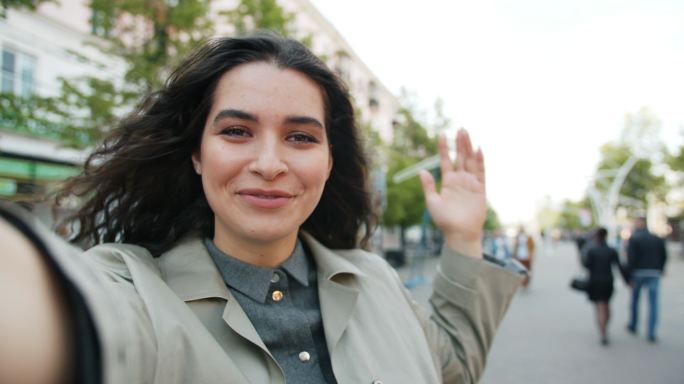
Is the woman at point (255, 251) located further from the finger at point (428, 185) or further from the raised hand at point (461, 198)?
the finger at point (428, 185)

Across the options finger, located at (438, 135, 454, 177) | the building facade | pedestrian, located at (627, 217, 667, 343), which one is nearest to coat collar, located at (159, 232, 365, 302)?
finger, located at (438, 135, 454, 177)

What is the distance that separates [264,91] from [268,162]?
0.21 m

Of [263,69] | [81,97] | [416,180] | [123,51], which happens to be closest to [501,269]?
[263,69]

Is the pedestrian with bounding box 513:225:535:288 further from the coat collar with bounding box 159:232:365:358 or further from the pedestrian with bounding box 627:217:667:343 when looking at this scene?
the coat collar with bounding box 159:232:365:358

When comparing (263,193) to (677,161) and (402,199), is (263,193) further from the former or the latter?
(677,161)

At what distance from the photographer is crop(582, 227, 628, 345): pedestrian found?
709 cm

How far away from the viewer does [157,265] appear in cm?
134

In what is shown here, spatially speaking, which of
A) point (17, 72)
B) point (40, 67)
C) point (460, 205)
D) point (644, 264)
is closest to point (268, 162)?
point (460, 205)

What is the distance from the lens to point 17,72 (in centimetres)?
1237

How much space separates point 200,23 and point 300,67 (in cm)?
964

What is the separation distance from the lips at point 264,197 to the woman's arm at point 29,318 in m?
0.93

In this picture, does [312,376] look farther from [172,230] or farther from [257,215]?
[172,230]

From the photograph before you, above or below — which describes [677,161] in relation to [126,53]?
below

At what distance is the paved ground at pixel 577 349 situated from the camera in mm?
5352
